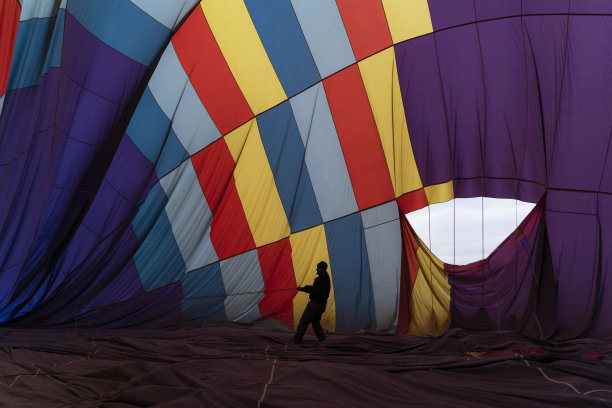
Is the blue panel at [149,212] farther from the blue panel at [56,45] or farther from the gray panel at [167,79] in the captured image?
the blue panel at [56,45]

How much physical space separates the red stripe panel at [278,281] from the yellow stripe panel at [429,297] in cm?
138

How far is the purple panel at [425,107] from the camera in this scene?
6.39 meters

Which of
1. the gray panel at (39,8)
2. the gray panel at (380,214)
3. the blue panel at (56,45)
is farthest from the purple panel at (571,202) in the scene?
the gray panel at (39,8)

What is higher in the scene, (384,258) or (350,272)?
(384,258)

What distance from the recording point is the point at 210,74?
6793 millimetres

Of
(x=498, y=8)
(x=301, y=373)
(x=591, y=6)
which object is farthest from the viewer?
(x=498, y=8)

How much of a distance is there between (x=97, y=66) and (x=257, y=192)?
7.11 feet

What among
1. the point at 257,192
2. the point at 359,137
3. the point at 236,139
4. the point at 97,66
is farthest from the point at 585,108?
the point at 97,66

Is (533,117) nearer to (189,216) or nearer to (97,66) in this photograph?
(189,216)

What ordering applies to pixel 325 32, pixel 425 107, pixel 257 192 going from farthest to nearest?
pixel 257 192, pixel 425 107, pixel 325 32

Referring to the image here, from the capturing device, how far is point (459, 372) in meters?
3.70

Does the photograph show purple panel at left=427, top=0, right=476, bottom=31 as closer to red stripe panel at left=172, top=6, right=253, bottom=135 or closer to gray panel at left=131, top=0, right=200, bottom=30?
red stripe panel at left=172, top=6, right=253, bottom=135

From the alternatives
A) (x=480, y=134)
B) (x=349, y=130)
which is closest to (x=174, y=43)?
(x=349, y=130)

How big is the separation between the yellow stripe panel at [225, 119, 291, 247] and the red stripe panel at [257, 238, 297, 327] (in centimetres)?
12
